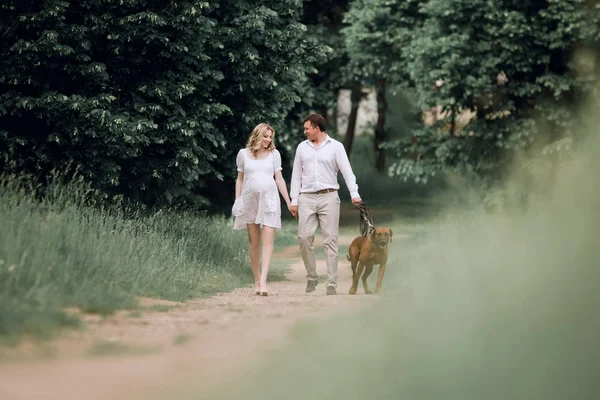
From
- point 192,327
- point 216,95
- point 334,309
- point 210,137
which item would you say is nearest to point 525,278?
point 334,309

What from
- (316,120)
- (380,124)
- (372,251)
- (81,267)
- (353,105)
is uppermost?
(353,105)

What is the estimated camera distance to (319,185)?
41.9ft

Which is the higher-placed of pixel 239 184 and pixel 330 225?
pixel 239 184

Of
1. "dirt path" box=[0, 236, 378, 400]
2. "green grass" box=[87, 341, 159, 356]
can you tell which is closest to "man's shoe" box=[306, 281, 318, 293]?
"dirt path" box=[0, 236, 378, 400]

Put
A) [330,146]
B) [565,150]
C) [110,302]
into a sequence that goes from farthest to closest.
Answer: [565,150] → [330,146] → [110,302]

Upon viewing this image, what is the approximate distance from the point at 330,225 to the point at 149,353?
18.2 feet

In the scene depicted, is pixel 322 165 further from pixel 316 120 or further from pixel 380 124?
pixel 380 124

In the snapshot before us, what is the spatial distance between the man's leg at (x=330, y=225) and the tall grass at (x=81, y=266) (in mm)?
1640

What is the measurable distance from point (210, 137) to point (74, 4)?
3038mm

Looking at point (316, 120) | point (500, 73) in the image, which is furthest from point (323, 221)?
point (500, 73)

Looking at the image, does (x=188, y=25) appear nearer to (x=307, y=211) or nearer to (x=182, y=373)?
(x=307, y=211)

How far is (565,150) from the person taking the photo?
80.3 feet

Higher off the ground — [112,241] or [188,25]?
A: [188,25]

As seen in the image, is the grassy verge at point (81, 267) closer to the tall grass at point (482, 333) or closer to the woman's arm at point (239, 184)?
the woman's arm at point (239, 184)
